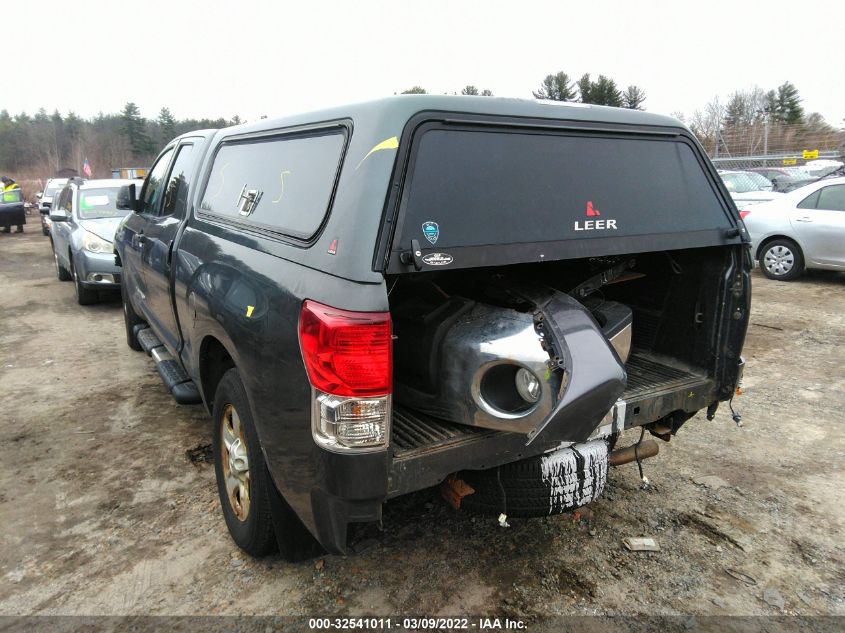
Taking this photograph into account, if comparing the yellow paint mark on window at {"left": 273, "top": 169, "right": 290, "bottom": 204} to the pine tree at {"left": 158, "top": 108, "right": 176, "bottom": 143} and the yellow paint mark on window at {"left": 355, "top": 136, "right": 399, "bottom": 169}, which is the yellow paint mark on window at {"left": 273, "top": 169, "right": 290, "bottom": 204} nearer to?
the yellow paint mark on window at {"left": 355, "top": 136, "right": 399, "bottom": 169}

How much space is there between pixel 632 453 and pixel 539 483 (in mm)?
759

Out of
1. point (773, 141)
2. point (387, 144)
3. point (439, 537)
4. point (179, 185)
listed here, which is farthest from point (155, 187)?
point (773, 141)

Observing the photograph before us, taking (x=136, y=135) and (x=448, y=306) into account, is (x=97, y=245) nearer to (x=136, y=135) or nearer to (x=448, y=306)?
(x=448, y=306)

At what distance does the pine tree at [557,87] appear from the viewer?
1941 inches

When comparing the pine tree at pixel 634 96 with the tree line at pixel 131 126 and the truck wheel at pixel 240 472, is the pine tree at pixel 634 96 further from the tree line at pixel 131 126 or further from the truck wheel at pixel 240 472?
the truck wheel at pixel 240 472

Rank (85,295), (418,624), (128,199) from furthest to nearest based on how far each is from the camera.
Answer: (85,295), (128,199), (418,624)

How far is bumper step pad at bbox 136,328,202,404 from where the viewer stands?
3.85 meters

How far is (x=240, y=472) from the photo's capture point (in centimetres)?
295

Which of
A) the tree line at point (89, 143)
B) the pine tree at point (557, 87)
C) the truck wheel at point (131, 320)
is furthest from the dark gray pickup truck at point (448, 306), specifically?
the tree line at point (89, 143)

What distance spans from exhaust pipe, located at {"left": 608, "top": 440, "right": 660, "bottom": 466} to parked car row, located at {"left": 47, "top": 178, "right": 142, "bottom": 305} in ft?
21.2

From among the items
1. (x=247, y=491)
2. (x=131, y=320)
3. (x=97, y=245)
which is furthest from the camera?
(x=97, y=245)

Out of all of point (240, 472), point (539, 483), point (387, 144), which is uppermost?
point (387, 144)

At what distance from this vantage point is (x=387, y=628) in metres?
2.54

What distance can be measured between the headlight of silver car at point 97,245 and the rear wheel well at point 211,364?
5716 millimetres
